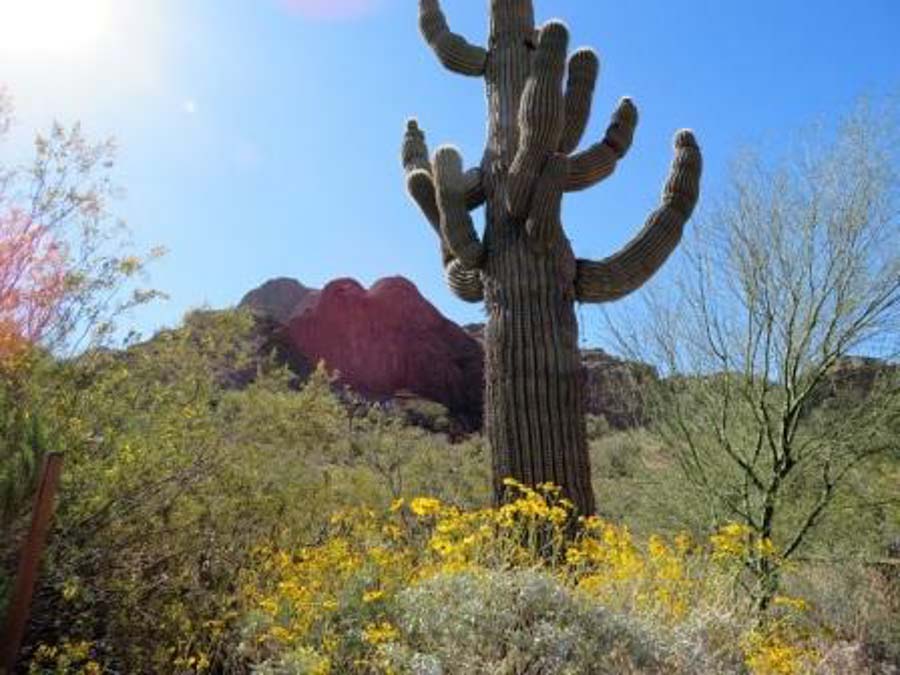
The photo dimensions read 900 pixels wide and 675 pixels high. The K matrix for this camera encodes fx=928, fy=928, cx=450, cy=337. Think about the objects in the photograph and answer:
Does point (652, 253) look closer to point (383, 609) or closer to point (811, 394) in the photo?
point (811, 394)

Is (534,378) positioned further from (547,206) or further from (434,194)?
(434,194)

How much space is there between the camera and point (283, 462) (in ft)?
25.0

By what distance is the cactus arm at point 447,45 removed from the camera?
28.4 ft

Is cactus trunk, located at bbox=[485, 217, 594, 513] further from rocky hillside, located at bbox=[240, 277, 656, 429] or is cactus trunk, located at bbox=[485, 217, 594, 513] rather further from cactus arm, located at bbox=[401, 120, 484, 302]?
rocky hillside, located at bbox=[240, 277, 656, 429]

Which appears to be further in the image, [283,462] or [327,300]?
[327,300]

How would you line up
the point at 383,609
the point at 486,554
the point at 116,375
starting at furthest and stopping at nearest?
1. the point at 116,375
2. the point at 486,554
3. the point at 383,609

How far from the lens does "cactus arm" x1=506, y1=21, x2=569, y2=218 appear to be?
23.3ft

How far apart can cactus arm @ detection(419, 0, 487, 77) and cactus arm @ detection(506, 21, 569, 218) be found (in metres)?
1.42

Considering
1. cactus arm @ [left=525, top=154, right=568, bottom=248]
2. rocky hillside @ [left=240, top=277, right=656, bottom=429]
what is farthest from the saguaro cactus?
rocky hillside @ [left=240, top=277, right=656, bottom=429]

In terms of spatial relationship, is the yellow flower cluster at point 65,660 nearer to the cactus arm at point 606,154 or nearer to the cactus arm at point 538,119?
the cactus arm at point 538,119

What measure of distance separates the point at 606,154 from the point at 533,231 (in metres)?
1.61

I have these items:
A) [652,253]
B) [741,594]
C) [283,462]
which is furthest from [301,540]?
[652,253]

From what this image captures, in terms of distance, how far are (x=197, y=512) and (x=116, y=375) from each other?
46.1 inches

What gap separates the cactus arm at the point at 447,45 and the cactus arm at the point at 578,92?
89cm
